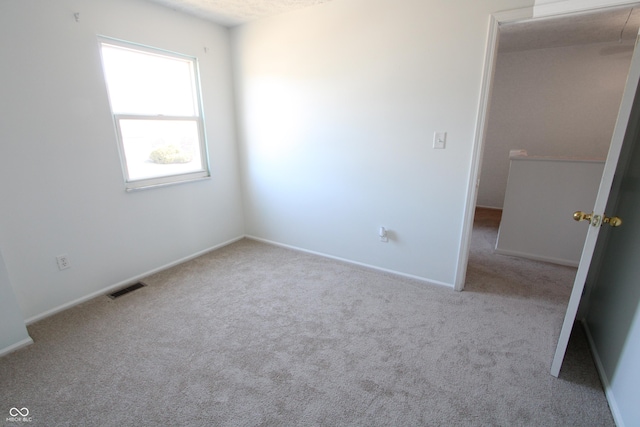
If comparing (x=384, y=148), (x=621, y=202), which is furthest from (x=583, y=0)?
(x=384, y=148)

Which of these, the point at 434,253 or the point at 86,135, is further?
the point at 434,253

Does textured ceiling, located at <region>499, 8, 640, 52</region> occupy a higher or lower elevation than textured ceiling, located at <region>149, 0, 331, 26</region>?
higher

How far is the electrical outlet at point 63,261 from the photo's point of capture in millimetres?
2324

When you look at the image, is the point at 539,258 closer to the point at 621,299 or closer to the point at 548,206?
the point at 548,206

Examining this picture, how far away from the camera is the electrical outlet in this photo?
232 centimetres

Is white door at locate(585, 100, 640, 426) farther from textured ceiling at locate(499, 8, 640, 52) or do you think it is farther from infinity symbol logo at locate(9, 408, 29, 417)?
infinity symbol logo at locate(9, 408, 29, 417)

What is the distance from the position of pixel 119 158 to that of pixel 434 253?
292cm

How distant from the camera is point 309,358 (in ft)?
6.13

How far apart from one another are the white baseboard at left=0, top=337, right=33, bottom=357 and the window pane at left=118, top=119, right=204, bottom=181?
1.40 meters

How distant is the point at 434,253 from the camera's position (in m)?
2.70

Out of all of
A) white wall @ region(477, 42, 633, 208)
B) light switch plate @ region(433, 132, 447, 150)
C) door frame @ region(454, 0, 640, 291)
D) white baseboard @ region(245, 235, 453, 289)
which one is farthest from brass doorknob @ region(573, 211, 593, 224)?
white wall @ region(477, 42, 633, 208)

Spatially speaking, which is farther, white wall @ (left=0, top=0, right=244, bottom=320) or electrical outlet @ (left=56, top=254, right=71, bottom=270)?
electrical outlet @ (left=56, top=254, right=71, bottom=270)

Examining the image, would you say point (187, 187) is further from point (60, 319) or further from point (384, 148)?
point (384, 148)

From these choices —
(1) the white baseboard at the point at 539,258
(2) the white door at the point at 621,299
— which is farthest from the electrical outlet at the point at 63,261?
(1) the white baseboard at the point at 539,258
